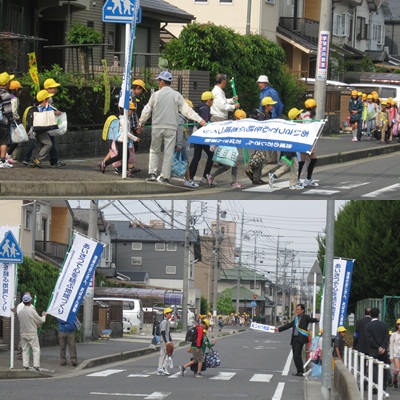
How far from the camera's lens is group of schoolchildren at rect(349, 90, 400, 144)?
30.4m

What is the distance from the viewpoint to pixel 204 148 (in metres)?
19.0

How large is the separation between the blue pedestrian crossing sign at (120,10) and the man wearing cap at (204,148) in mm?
2427

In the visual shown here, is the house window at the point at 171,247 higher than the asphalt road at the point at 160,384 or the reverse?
the reverse

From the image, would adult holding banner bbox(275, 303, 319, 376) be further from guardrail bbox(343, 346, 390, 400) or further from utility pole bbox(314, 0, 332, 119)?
utility pole bbox(314, 0, 332, 119)

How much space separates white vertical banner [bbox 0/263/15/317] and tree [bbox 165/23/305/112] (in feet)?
48.6

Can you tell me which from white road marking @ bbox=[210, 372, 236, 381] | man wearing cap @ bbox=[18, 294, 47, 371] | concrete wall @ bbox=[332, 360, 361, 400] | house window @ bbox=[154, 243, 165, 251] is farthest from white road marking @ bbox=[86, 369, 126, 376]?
house window @ bbox=[154, 243, 165, 251]

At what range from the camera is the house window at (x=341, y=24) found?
204ft

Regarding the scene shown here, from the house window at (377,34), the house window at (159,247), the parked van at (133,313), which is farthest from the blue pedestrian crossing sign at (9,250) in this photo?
the house window at (159,247)

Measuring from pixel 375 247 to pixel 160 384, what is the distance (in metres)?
19.8

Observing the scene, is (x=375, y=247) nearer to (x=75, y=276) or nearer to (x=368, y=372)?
(x=75, y=276)

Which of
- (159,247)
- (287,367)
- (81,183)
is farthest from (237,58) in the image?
(159,247)

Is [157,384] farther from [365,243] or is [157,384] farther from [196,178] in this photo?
[365,243]

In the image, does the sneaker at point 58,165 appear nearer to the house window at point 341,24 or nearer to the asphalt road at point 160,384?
the asphalt road at point 160,384

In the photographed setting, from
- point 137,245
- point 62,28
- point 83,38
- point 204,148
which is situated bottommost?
point 137,245
